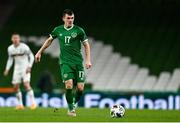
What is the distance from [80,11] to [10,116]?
19004 millimetres

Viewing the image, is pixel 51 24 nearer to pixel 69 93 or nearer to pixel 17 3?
pixel 17 3

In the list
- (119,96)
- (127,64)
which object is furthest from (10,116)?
(127,64)

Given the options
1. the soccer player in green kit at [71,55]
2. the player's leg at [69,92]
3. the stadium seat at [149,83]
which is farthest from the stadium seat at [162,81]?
the player's leg at [69,92]

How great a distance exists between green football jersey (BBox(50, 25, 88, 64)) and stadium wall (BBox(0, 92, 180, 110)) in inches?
405

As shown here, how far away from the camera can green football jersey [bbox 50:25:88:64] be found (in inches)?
640

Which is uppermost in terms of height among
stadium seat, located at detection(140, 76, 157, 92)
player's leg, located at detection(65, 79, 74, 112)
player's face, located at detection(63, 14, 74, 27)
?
player's face, located at detection(63, 14, 74, 27)

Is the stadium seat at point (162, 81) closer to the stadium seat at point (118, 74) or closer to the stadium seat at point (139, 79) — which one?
the stadium seat at point (139, 79)

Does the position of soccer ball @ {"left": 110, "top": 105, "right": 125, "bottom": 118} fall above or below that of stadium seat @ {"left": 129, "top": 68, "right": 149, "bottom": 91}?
below

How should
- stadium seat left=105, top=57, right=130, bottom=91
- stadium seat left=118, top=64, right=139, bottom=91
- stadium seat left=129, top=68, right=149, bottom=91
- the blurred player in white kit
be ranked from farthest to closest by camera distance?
stadium seat left=105, top=57, right=130, bottom=91 < stadium seat left=118, top=64, right=139, bottom=91 < stadium seat left=129, top=68, right=149, bottom=91 < the blurred player in white kit

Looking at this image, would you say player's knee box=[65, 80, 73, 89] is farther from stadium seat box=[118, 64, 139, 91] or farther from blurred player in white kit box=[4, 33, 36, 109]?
stadium seat box=[118, 64, 139, 91]

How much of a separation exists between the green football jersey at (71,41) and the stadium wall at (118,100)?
10298 mm

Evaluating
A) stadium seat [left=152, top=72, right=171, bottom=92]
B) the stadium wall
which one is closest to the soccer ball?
the stadium wall

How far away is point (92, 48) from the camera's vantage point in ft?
109

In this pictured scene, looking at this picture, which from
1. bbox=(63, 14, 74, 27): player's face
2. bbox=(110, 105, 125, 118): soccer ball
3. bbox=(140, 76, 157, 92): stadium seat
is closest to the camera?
bbox=(63, 14, 74, 27): player's face
